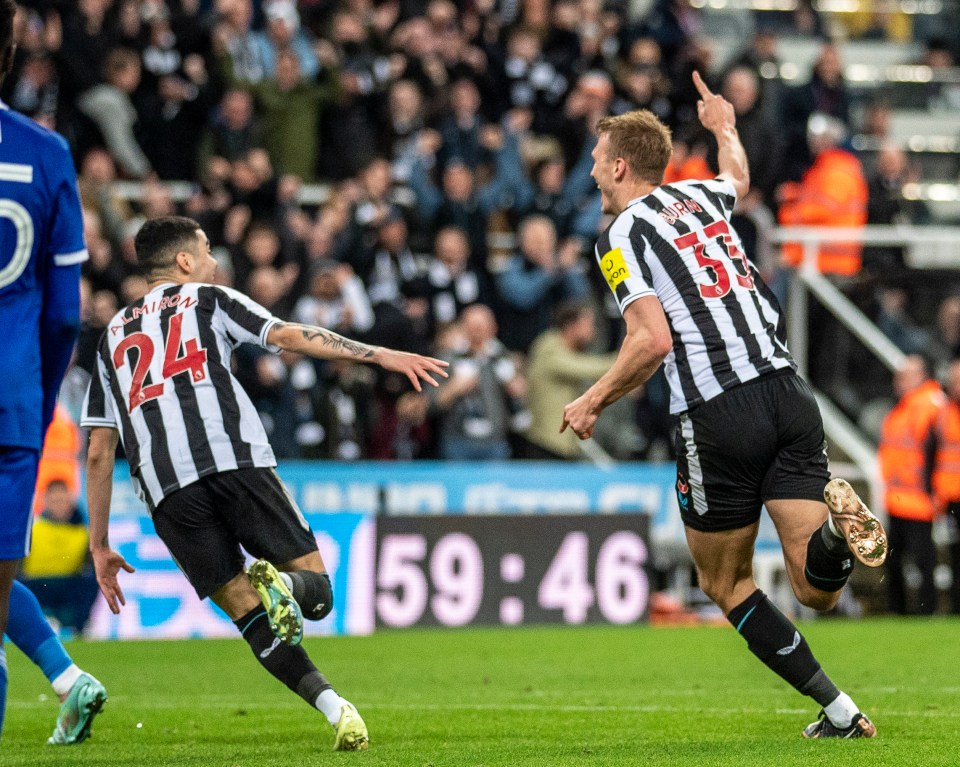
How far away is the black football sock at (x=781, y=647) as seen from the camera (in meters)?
6.32

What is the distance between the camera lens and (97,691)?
22.8 ft

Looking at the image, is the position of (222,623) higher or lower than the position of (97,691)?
lower

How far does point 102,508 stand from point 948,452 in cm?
1001

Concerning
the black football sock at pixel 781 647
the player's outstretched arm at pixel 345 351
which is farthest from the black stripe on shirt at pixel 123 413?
the black football sock at pixel 781 647

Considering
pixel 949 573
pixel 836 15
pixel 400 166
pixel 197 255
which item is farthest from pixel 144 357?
pixel 836 15

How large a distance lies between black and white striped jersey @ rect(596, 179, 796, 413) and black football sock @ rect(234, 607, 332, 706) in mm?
1715

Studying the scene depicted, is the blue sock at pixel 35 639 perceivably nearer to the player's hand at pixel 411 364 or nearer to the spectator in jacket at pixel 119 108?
the player's hand at pixel 411 364

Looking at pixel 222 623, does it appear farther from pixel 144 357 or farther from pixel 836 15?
pixel 836 15

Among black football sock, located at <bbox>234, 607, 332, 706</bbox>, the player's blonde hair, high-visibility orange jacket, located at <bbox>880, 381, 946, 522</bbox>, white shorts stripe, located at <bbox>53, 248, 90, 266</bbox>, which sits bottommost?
high-visibility orange jacket, located at <bbox>880, 381, 946, 522</bbox>

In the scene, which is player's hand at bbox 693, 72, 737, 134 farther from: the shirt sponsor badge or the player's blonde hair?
the shirt sponsor badge

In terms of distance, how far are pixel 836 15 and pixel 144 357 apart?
59.3 feet

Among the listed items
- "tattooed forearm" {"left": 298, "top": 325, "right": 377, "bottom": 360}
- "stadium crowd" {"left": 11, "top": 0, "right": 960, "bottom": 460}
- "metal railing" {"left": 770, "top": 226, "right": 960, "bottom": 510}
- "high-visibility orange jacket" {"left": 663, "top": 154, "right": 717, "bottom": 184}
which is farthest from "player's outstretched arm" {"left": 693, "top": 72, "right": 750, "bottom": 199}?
"metal railing" {"left": 770, "top": 226, "right": 960, "bottom": 510}

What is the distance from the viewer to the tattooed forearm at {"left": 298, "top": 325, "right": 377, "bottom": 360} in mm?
6070

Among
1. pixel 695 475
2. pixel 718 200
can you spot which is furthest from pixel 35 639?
pixel 718 200
